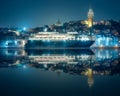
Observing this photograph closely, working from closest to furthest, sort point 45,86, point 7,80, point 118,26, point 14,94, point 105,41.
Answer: point 14,94, point 45,86, point 7,80, point 105,41, point 118,26

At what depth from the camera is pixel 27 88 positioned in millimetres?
12383

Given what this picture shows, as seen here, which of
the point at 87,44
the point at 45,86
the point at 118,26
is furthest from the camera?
the point at 118,26

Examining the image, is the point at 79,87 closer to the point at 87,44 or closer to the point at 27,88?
the point at 27,88

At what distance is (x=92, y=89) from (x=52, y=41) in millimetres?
60453

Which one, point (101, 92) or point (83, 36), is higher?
point (83, 36)

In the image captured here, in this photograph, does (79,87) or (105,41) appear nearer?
(79,87)

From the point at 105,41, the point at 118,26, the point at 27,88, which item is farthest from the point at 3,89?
the point at 118,26

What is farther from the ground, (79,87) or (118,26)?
(118,26)

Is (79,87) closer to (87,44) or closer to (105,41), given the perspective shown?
(87,44)

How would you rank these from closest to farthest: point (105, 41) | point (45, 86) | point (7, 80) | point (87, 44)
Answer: point (45, 86), point (7, 80), point (87, 44), point (105, 41)

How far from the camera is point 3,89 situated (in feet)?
39.8

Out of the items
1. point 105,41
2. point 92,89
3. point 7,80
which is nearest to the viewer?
point 92,89

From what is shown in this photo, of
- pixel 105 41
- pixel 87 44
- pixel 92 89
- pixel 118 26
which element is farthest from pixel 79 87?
pixel 118 26

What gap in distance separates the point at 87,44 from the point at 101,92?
60742 mm
